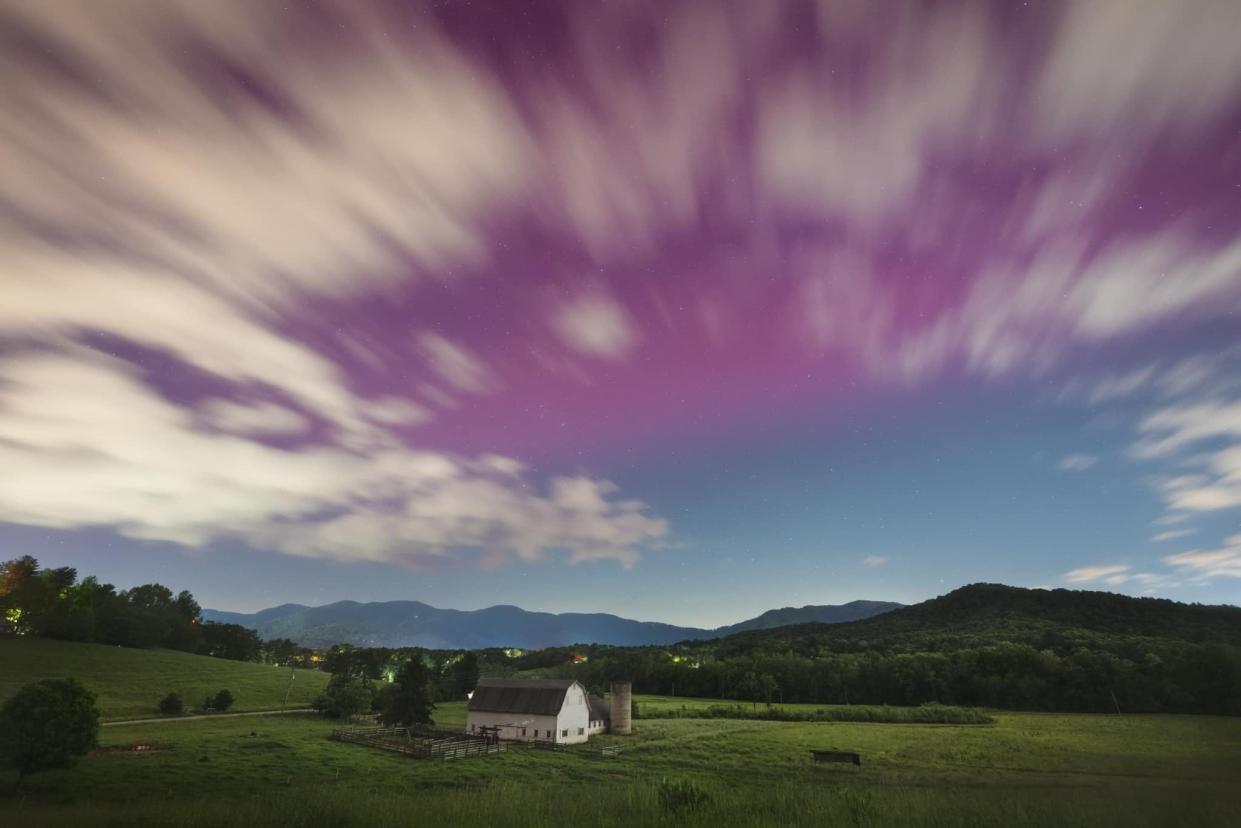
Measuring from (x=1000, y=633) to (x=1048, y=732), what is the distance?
9662cm

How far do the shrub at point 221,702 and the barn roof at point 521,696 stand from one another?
35791mm

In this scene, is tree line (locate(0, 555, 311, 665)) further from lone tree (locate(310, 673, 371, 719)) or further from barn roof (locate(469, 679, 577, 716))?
barn roof (locate(469, 679, 577, 716))

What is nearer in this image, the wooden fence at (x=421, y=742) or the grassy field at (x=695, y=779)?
the grassy field at (x=695, y=779)

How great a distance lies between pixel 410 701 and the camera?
6241 cm

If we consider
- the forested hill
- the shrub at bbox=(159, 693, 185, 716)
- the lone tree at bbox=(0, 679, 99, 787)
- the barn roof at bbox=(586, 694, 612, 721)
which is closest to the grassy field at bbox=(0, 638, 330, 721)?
the shrub at bbox=(159, 693, 185, 716)

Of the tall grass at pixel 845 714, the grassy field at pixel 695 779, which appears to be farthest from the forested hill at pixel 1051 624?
the grassy field at pixel 695 779

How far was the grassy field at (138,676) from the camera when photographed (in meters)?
73.1

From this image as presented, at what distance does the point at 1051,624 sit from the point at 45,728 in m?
191

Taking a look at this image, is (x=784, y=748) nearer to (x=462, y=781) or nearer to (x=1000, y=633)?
(x=462, y=781)

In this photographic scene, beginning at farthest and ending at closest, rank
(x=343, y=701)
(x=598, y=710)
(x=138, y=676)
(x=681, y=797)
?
(x=138, y=676)
(x=343, y=701)
(x=598, y=710)
(x=681, y=797)

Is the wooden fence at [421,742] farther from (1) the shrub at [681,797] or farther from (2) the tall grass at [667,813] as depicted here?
(1) the shrub at [681,797]

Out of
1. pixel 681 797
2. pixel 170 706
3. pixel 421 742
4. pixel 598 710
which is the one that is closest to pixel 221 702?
pixel 170 706

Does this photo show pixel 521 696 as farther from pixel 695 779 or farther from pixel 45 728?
pixel 695 779

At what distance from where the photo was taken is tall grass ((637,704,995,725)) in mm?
81000
